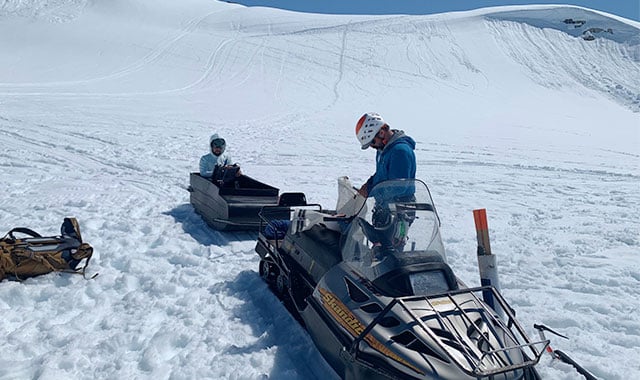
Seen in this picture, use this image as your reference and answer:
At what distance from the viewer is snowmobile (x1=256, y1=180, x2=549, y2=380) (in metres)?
3.24

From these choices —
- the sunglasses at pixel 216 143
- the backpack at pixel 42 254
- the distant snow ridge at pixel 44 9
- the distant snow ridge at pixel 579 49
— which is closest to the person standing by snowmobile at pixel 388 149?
the backpack at pixel 42 254

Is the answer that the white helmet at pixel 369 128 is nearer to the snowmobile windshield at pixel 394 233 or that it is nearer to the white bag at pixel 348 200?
the white bag at pixel 348 200

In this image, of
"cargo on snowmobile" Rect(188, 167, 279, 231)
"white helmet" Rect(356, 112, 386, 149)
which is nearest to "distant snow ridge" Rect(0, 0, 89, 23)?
"cargo on snowmobile" Rect(188, 167, 279, 231)

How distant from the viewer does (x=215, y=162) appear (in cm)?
855

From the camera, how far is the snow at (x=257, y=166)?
15.0ft

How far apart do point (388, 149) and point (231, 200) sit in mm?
3039

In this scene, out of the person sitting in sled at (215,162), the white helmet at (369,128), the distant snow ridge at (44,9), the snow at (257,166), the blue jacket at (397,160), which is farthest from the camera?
the distant snow ridge at (44,9)

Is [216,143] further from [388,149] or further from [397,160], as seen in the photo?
[397,160]

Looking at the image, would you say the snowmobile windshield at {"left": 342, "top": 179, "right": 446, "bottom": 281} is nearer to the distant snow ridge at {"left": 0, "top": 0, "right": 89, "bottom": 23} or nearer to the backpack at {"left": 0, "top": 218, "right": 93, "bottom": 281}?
the backpack at {"left": 0, "top": 218, "right": 93, "bottom": 281}

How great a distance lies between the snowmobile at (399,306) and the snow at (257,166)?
1.88 feet

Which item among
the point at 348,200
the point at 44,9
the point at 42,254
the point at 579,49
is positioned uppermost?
the point at 579,49

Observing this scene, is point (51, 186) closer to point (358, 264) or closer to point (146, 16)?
point (358, 264)

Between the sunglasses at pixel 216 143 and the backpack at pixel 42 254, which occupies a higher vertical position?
the sunglasses at pixel 216 143

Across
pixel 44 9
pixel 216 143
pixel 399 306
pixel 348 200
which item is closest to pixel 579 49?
pixel 44 9
